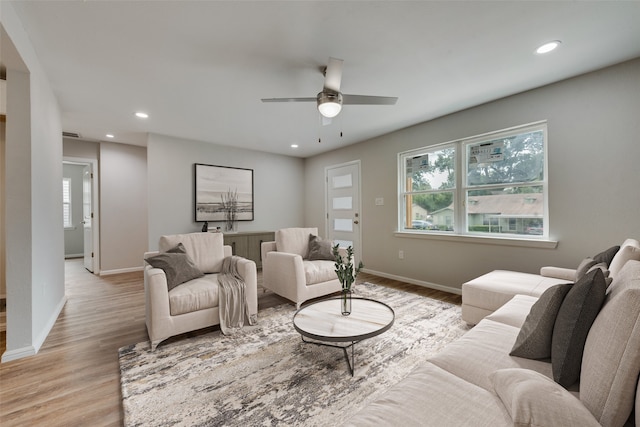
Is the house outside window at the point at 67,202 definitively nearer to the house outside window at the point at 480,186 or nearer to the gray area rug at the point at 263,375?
the gray area rug at the point at 263,375

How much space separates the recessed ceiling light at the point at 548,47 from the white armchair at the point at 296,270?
2752 mm

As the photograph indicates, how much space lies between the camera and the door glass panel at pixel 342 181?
5.07 metres

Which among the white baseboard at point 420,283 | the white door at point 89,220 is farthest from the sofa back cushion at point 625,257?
the white door at point 89,220

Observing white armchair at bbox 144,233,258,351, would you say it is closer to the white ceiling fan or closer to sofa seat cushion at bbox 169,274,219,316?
sofa seat cushion at bbox 169,274,219,316

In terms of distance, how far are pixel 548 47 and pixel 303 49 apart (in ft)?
6.42

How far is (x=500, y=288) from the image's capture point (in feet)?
7.44

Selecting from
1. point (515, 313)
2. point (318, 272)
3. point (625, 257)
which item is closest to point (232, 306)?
point (318, 272)

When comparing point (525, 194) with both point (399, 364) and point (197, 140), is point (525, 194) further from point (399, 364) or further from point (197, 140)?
point (197, 140)

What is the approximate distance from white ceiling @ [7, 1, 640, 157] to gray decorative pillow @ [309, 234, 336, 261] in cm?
174

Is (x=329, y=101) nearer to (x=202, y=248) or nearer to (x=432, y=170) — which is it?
(x=202, y=248)

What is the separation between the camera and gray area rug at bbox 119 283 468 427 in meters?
1.44

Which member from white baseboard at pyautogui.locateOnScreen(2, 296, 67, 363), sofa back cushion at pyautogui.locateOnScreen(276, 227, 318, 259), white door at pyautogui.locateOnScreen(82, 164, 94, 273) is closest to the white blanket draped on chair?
sofa back cushion at pyautogui.locateOnScreen(276, 227, 318, 259)

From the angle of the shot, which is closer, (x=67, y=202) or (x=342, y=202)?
(x=342, y=202)

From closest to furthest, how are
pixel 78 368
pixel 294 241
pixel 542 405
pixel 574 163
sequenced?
pixel 542 405, pixel 78 368, pixel 574 163, pixel 294 241
